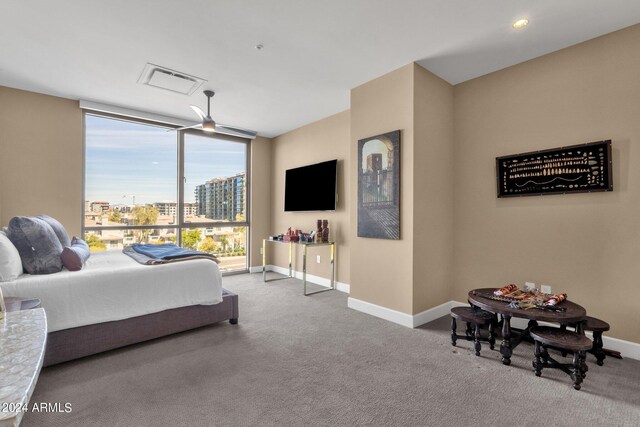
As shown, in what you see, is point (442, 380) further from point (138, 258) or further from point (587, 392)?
point (138, 258)

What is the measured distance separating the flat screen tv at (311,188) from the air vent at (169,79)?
6.83 feet

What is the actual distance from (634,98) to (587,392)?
91.2 inches

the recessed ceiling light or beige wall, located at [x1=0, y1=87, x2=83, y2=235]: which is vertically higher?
the recessed ceiling light

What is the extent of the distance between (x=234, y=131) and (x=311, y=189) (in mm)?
1779

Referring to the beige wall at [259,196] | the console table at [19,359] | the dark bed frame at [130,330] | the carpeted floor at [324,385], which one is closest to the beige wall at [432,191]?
the carpeted floor at [324,385]

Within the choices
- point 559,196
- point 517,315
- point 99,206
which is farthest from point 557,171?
point 99,206

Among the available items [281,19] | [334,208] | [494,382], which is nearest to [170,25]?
[281,19]

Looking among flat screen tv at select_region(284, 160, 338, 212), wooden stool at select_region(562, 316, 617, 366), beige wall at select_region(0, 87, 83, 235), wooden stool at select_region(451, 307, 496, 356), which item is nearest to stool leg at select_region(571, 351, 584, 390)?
wooden stool at select_region(562, 316, 617, 366)

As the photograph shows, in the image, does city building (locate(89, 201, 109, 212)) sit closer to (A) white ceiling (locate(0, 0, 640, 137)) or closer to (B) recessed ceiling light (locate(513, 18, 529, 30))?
(A) white ceiling (locate(0, 0, 640, 137))

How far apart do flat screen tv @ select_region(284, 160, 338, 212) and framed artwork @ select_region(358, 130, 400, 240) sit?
1.04 metres

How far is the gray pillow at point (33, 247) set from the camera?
2477mm

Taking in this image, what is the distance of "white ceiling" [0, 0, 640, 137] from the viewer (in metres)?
2.35

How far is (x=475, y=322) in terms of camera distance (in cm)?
257

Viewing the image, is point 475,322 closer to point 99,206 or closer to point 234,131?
point 234,131
